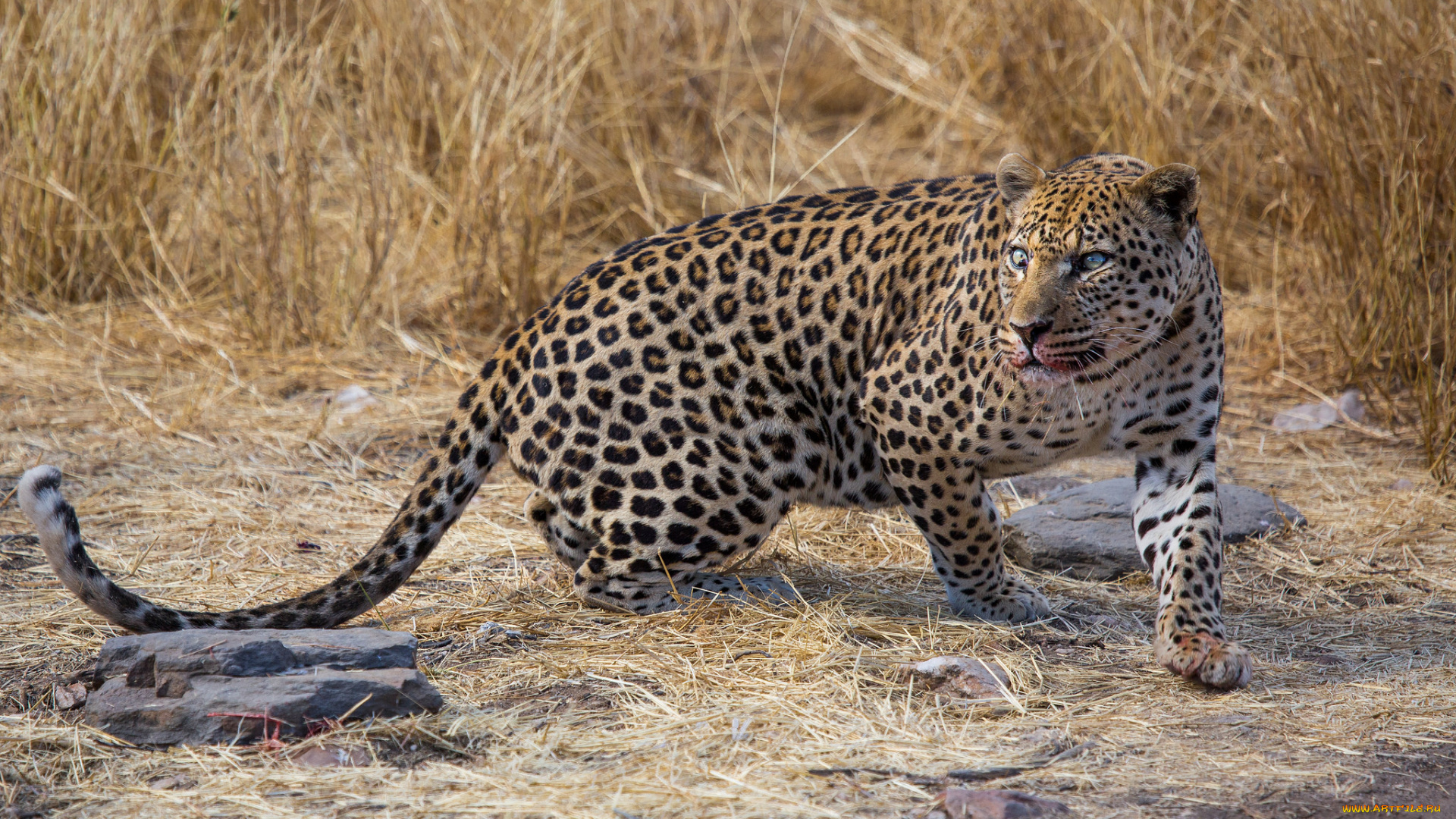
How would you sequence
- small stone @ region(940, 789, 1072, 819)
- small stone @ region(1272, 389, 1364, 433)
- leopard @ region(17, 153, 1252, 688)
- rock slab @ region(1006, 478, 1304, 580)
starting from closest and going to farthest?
1. small stone @ region(940, 789, 1072, 819)
2. leopard @ region(17, 153, 1252, 688)
3. rock slab @ region(1006, 478, 1304, 580)
4. small stone @ region(1272, 389, 1364, 433)

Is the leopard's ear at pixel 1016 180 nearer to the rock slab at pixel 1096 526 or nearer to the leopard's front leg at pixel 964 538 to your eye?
the leopard's front leg at pixel 964 538

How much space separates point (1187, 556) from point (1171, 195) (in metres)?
1.15

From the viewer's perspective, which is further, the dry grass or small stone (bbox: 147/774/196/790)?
the dry grass

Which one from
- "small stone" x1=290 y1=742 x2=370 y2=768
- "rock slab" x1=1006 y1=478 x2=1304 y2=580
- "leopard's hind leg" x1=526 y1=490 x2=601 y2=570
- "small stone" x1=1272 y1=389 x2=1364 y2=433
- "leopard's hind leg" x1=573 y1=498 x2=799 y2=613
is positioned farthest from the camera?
"small stone" x1=1272 y1=389 x2=1364 y2=433

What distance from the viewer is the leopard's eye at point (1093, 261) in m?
4.11

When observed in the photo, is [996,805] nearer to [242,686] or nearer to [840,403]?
[840,403]

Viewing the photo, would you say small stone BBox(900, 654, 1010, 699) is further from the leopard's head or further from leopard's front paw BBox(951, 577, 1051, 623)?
the leopard's head

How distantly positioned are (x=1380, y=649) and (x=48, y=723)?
4.15 m

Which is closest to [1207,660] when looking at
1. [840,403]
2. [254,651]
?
[840,403]

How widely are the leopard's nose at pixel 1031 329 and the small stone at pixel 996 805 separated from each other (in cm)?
138

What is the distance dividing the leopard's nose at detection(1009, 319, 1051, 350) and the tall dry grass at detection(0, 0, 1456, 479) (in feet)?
8.01

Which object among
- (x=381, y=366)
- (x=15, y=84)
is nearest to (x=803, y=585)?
(x=381, y=366)

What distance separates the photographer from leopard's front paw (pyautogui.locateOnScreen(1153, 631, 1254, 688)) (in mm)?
4133

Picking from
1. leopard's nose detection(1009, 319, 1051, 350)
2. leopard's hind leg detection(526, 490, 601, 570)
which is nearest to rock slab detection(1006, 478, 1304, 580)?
leopard's nose detection(1009, 319, 1051, 350)
